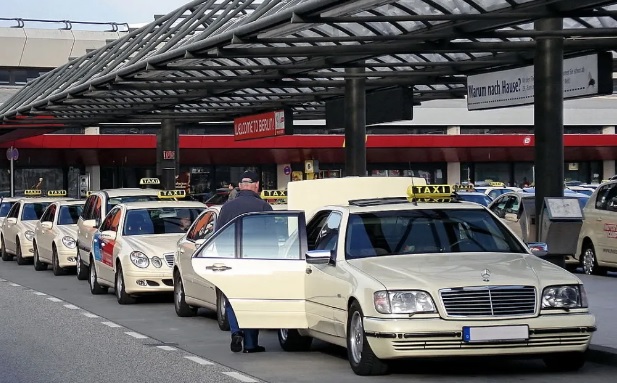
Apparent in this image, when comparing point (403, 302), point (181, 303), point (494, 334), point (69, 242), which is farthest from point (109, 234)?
point (494, 334)

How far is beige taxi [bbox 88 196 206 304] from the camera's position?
20641mm

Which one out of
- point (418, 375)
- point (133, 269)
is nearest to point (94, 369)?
point (418, 375)

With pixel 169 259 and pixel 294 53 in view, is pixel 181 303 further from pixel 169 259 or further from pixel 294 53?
pixel 294 53

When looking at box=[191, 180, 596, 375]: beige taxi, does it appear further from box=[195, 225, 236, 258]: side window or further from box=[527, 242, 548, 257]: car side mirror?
box=[527, 242, 548, 257]: car side mirror

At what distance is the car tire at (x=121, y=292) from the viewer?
2092 cm

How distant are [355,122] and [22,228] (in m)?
8.22

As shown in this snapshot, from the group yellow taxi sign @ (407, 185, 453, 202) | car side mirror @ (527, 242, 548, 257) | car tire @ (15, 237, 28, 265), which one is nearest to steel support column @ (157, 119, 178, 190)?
car tire @ (15, 237, 28, 265)

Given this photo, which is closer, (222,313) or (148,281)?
(222,313)

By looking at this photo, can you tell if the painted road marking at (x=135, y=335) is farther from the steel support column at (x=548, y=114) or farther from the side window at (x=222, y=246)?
the steel support column at (x=548, y=114)

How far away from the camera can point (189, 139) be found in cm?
6575

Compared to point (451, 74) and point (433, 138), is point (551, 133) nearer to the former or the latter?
point (451, 74)

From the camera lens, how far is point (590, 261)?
2456cm

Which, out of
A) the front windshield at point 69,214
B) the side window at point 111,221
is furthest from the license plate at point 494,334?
the front windshield at point 69,214

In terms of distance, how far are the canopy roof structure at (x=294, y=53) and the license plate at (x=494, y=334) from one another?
5.78 m
